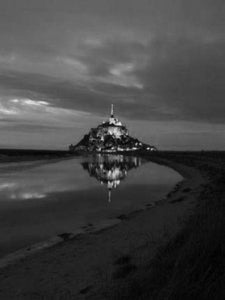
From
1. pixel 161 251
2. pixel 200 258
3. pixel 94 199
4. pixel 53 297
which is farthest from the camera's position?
pixel 94 199

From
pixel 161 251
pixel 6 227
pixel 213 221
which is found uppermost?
pixel 213 221

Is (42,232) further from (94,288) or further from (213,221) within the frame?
(213,221)

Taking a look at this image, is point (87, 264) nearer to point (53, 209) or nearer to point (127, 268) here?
point (127, 268)

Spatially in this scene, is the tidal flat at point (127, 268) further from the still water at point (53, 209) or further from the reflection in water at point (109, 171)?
the reflection in water at point (109, 171)

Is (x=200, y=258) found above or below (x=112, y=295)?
above

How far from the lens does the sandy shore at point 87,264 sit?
5922 millimetres

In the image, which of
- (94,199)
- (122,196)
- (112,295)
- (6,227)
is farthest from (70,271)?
(122,196)

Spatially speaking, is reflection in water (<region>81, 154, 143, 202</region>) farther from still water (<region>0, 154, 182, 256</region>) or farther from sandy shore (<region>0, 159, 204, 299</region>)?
sandy shore (<region>0, 159, 204, 299</region>)

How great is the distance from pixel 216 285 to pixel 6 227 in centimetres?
869

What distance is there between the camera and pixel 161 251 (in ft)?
21.9

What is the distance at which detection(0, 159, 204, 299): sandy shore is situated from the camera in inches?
233

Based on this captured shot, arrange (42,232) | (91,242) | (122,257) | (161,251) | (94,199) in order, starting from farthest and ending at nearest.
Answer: (94,199) → (42,232) → (91,242) → (122,257) → (161,251)

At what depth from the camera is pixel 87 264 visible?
7.25m

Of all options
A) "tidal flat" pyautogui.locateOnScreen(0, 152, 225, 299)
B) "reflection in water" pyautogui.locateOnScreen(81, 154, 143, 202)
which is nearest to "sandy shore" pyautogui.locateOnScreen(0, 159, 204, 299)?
"tidal flat" pyautogui.locateOnScreen(0, 152, 225, 299)
